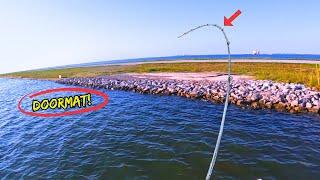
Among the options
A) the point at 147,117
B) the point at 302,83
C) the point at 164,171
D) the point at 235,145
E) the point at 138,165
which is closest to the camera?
the point at 164,171

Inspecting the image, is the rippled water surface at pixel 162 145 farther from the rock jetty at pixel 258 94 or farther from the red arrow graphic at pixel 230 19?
the red arrow graphic at pixel 230 19

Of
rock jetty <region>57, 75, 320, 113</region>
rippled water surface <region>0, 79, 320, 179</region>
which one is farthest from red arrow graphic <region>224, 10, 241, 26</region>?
rock jetty <region>57, 75, 320, 113</region>

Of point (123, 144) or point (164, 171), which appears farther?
point (123, 144)

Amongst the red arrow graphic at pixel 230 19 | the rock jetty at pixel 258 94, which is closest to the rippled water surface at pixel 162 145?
the rock jetty at pixel 258 94

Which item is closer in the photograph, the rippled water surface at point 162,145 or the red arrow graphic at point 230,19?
the red arrow graphic at point 230,19

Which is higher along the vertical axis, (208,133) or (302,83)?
(302,83)

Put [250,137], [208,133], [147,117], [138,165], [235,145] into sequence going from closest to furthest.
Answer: [138,165] < [235,145] < [250,137] < [208,133] < [147,117]

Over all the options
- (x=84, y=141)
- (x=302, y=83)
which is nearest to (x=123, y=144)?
(x=84, y=141)

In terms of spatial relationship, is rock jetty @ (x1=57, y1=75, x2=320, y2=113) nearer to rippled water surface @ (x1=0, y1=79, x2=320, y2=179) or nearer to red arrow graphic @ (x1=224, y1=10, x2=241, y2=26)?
rippled water surface @ (x1=0, y1=79, x2=320, y2=179)

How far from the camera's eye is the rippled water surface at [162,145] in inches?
435

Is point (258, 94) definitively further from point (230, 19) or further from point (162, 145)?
point (230, 19)

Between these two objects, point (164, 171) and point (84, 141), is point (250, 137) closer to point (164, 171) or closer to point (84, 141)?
point (164, 171)

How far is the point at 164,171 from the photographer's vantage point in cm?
1097

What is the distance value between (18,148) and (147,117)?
27.8 feet
